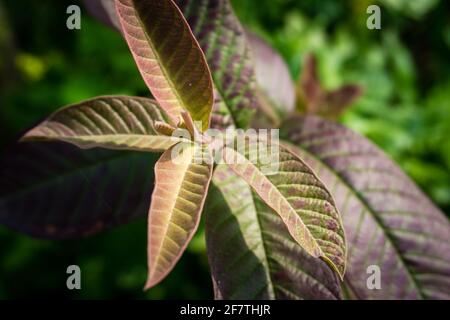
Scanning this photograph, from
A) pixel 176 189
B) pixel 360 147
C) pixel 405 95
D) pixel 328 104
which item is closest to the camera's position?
pixel 176 189

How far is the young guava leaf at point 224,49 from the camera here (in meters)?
0.93

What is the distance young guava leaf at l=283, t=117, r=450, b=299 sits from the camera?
2.97 feet

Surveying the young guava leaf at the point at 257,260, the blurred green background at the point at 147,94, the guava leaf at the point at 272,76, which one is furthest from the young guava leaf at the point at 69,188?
the blurred green background at the point at 147,94

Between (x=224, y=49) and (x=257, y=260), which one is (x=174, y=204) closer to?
(x=257, y=260)

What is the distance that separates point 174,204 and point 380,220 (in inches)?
16.7

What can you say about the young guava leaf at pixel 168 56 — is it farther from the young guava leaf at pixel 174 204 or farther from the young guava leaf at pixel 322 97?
the young guava leaf at pixel 322 97

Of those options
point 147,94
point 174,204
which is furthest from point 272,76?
point 174,204

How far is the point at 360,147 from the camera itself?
0.98m

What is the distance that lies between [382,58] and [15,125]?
4.59ft

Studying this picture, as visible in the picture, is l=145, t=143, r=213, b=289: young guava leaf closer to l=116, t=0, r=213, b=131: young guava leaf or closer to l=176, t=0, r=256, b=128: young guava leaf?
l=116, t=0, r=213, b=131: young guava leaf

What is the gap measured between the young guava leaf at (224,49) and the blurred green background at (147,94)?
0.55 meters
